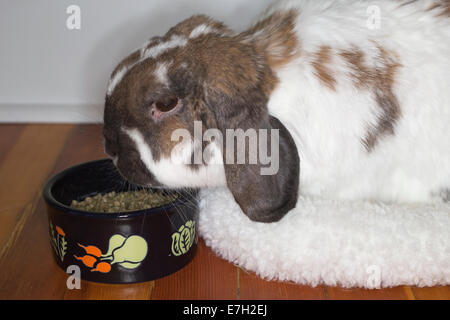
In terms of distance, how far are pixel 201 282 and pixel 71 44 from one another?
3.97 feet

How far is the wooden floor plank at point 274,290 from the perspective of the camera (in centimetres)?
148

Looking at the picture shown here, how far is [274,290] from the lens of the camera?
4.95 feet

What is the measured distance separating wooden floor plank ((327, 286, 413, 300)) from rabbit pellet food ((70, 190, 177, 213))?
0.46m

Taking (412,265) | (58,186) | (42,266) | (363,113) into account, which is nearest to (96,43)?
(58,186)

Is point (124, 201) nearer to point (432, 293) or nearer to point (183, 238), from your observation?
point (183, 238)

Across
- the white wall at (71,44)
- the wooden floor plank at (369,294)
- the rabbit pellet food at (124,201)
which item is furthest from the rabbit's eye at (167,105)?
the white wall at (71,44)

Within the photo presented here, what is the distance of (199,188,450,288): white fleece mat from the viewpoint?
4.80 ft

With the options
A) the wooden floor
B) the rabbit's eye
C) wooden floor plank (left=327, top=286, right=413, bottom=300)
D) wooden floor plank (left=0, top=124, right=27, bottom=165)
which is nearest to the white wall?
wooden floor plank (left=0, top=124, right=27, bottom=165)

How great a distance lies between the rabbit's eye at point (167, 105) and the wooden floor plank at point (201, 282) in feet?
1.46

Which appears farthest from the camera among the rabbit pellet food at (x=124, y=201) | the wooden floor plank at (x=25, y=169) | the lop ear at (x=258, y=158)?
the wooden floor plank at (x=25, y=169)

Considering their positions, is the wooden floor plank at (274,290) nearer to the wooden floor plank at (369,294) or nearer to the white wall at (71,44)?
the wooden floor plank at (369,294)

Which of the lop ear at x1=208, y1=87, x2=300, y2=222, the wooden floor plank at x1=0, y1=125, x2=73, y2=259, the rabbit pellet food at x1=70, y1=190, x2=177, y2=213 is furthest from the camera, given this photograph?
the wooden floor plank at x1=0, y1=125, x2=73, y2=259

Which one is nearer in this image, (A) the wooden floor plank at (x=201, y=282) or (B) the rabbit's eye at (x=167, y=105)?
(B) the rabbit's eye at (x=167, y=105)

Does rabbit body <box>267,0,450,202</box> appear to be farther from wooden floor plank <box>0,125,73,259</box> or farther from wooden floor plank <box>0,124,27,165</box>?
wooden floor plank <box>0,124,27,165</box>
